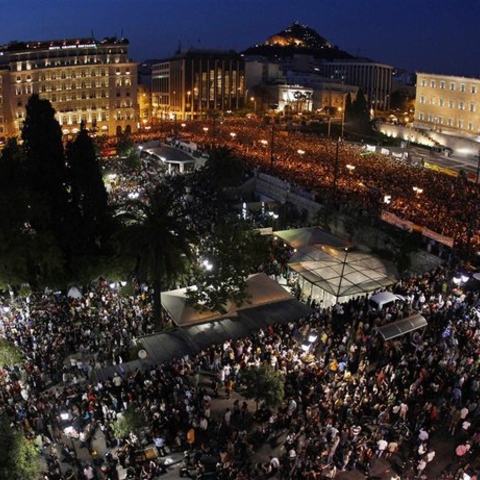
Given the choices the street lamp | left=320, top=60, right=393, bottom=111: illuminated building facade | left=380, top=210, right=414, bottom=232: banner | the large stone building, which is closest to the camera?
left=380, top=210, right=414, bottom=232: banner

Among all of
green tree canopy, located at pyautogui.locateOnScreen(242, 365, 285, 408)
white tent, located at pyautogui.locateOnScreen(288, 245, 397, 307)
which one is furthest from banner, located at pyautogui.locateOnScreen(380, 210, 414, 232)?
green tree canopy, located at pyautogui.locateOnScreen(242, 365, 285, 408)

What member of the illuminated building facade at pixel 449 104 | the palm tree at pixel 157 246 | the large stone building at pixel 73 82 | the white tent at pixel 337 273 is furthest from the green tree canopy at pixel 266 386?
the large stone building at pixel 73 82

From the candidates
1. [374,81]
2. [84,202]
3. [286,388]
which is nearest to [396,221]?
[286,388]

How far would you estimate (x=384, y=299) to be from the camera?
2250 cm

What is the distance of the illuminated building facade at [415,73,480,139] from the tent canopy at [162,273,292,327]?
175 feet

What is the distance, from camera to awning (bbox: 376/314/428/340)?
1952 cm

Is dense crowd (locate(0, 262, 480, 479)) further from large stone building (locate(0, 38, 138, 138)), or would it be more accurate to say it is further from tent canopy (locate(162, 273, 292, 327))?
large stone building (locate(0, 38, 138, 138))

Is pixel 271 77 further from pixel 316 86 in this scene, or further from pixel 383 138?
pixel 383 138

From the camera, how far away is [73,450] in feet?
52.3

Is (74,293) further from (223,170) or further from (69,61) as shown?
(69,61)

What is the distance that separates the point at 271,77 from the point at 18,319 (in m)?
131

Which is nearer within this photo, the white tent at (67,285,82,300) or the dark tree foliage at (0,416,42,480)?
the dark tree foliage at (0,416,42,480)

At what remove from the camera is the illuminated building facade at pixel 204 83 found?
5143 inches

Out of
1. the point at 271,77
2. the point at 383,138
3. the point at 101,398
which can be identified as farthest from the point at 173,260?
the point at 271,77
